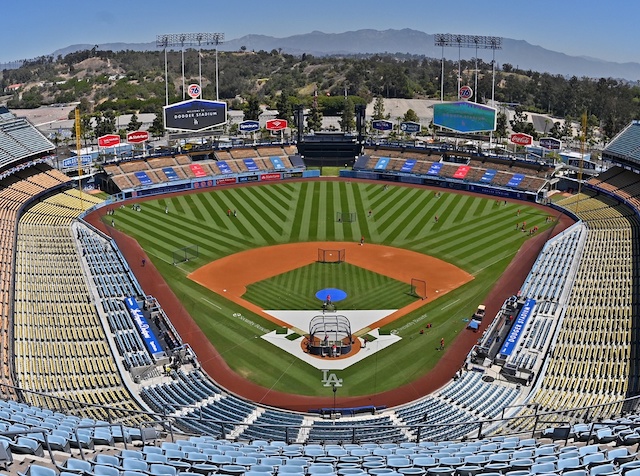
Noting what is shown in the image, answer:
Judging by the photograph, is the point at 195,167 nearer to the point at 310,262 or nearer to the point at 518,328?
the point at 310,262

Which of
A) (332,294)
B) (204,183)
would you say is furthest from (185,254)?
(204,183)

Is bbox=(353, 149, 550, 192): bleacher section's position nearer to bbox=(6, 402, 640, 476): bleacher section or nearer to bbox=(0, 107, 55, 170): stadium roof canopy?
bbox=(0, 107, 55, 170): stadium roof canopy

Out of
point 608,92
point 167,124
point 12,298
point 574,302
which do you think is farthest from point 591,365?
point 608,92

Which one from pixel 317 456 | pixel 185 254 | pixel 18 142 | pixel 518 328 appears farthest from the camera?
pixel 18 142

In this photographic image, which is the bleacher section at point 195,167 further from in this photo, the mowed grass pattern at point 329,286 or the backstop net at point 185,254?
the mowed grass pattern at point 329,286

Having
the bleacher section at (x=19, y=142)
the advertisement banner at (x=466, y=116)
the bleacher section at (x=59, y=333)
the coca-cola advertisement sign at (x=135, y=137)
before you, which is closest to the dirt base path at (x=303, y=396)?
the bleacher section at (x=59, y=333)

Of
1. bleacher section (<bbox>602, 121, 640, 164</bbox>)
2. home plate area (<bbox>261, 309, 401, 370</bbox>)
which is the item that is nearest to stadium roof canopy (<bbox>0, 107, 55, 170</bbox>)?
home plate area (<bbox>261, 309, 401, 370</bbox>)
